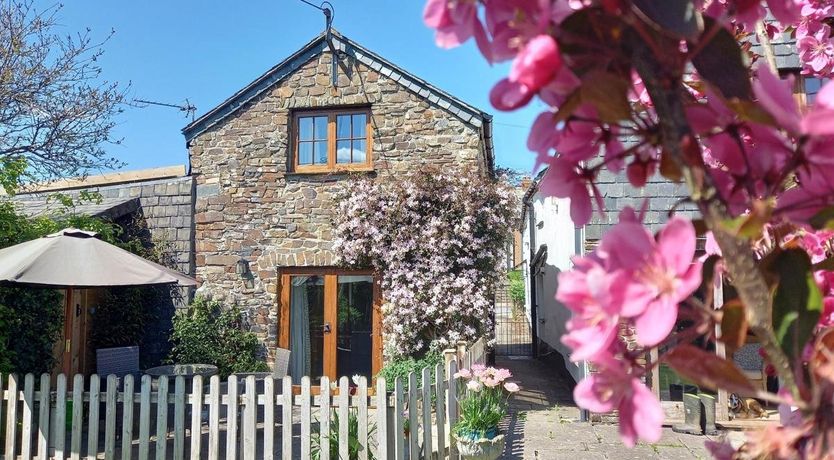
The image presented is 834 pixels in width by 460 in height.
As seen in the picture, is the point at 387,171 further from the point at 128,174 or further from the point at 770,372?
the point at 770,372

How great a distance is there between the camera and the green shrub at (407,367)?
791 centimetres

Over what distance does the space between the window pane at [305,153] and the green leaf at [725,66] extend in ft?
30.0

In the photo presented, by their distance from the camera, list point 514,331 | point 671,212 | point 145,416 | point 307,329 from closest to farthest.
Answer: point 671,212 → point 145,416 → point 307,329 → point 514,331

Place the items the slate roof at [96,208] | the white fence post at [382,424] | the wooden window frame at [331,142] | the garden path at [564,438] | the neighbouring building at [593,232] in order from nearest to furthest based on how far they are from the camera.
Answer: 1. the white fence post at [382,424]
2. the garden path at [564,438]
3. the neighbouring building at [593,232]
4. the slate roof at [96,208]
5. the wooden window frame at [331,142]

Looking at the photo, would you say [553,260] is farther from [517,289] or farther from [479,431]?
[517,289]

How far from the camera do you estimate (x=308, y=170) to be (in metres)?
9.45

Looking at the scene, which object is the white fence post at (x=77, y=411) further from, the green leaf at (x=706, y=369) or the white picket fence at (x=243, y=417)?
the green leaf at (x=706, y=369)

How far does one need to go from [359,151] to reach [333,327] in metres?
2.85

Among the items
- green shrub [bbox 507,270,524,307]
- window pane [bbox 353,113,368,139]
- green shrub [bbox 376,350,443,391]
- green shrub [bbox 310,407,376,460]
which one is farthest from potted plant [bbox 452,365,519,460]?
green shrub [bbox 507,270,524,307]

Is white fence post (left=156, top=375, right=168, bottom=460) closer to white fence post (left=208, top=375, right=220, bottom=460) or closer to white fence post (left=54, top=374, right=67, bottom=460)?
white fence post (left=208, top=375, right=220, bottom=460)

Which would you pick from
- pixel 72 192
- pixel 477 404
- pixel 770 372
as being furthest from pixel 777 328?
pixel 72 192

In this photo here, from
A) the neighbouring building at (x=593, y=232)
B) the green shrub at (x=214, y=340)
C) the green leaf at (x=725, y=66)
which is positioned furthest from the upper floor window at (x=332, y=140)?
the green leaf at (x=725, y=66)

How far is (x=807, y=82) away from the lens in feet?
25.1

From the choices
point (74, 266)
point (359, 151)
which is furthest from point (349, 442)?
point (359, 151)
